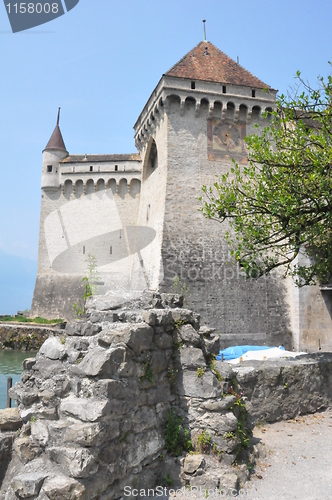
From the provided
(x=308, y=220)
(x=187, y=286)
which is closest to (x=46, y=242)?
(x=187, y=286)

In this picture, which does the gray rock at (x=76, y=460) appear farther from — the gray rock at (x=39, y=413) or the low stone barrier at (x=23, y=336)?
the low stone barrier at (x=23, y=336)

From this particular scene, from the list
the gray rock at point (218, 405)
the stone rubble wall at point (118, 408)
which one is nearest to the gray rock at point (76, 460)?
the stone rubble wall at point (118, 408)

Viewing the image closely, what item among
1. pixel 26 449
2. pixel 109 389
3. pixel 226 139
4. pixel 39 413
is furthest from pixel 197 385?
pixel 226 139

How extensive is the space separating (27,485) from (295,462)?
11.2ft

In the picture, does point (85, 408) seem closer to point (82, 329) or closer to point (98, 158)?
point (82, 329)

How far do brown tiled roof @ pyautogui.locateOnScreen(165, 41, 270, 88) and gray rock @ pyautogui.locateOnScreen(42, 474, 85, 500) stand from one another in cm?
1966

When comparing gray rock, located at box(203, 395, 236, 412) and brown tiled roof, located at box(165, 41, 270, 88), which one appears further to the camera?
brown tiled roof, located at box(165, 41, 270, 88)

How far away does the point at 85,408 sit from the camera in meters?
3.63

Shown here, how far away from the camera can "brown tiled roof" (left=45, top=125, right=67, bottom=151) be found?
1079 inches

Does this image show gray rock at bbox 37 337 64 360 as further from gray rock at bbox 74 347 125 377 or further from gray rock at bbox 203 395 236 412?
gray rock at bbox 203 395 236 412

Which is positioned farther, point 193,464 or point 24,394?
point 24,394

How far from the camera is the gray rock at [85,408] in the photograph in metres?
3.54

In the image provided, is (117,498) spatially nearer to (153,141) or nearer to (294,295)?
(294,295)

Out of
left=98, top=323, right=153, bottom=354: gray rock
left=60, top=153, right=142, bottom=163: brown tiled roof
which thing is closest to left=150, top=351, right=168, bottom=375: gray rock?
left=98, top=323, right=153, bottom=354: gray rock
